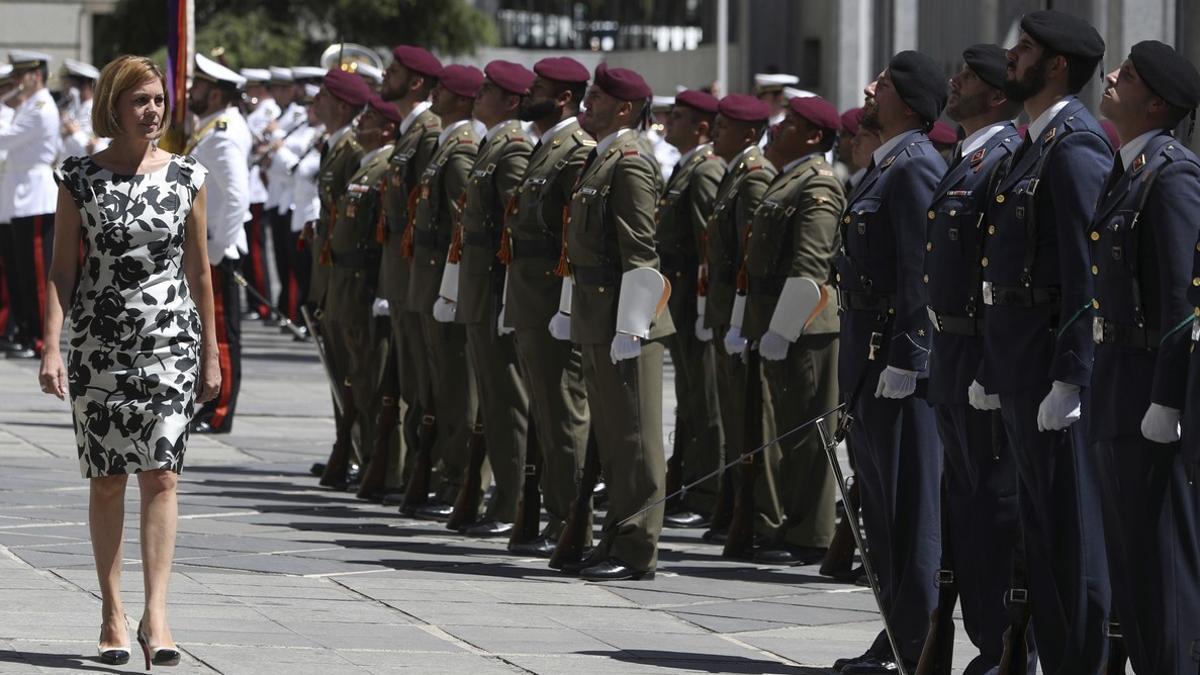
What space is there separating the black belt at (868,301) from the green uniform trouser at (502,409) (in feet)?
8.76

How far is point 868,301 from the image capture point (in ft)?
23.4

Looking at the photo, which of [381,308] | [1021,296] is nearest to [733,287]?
[381,308]

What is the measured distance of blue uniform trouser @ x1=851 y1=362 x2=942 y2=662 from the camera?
6.85 metres

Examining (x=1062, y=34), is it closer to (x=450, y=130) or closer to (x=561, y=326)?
(x=561, y=326)

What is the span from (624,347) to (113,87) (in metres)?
2.39

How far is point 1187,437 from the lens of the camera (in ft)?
17.6

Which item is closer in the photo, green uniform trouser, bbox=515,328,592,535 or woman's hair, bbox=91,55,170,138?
woman's hair, bbox=91,55,170,138

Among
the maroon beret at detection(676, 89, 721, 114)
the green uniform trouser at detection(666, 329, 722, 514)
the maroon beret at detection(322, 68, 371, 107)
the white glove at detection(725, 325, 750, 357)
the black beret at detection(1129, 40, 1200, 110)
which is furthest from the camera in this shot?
the maroon beret at detection(322, 68, 371, 107)

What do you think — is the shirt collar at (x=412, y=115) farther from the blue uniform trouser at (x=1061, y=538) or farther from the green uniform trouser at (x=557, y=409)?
the blue uniform trouser at (x=1061, y=538)

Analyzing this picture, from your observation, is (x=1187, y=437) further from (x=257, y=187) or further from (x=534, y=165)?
(x=257, y=187)

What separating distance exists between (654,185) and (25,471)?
4.13 meters

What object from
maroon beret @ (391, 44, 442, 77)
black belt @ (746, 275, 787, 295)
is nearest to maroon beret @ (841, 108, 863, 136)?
black belt @ (746, 275, 787, 295)

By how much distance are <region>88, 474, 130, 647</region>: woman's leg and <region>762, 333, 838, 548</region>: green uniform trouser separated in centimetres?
338

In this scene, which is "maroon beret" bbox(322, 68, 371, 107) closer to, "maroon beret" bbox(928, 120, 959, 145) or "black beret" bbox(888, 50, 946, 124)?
"maroon beret" bbox(928, 120, 959, 145)
